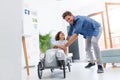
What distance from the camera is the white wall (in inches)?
26.4

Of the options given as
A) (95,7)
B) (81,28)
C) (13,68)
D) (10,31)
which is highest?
(95,7)

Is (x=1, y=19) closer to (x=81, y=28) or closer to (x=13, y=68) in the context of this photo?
(x=13, y=68)

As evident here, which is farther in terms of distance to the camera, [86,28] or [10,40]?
[86,28]

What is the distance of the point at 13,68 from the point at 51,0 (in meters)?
6.15

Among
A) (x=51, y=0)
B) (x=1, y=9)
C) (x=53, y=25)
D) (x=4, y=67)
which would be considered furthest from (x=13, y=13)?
(x=53, y=25)

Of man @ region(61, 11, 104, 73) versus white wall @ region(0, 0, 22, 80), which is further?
man @ region(61, 11, 104, 73)

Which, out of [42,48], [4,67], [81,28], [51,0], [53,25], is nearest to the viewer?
[4,67]

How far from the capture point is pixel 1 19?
678mm

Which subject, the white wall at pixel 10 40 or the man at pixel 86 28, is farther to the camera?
the man at pixel 86 28

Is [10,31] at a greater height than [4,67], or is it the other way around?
[10,31]

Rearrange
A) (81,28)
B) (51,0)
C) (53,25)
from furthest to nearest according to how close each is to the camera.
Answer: (53,25)
(51,0)
(81,28)

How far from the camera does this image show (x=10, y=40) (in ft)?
2.27

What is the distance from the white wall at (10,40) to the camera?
67cm

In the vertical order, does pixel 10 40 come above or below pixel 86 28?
below
